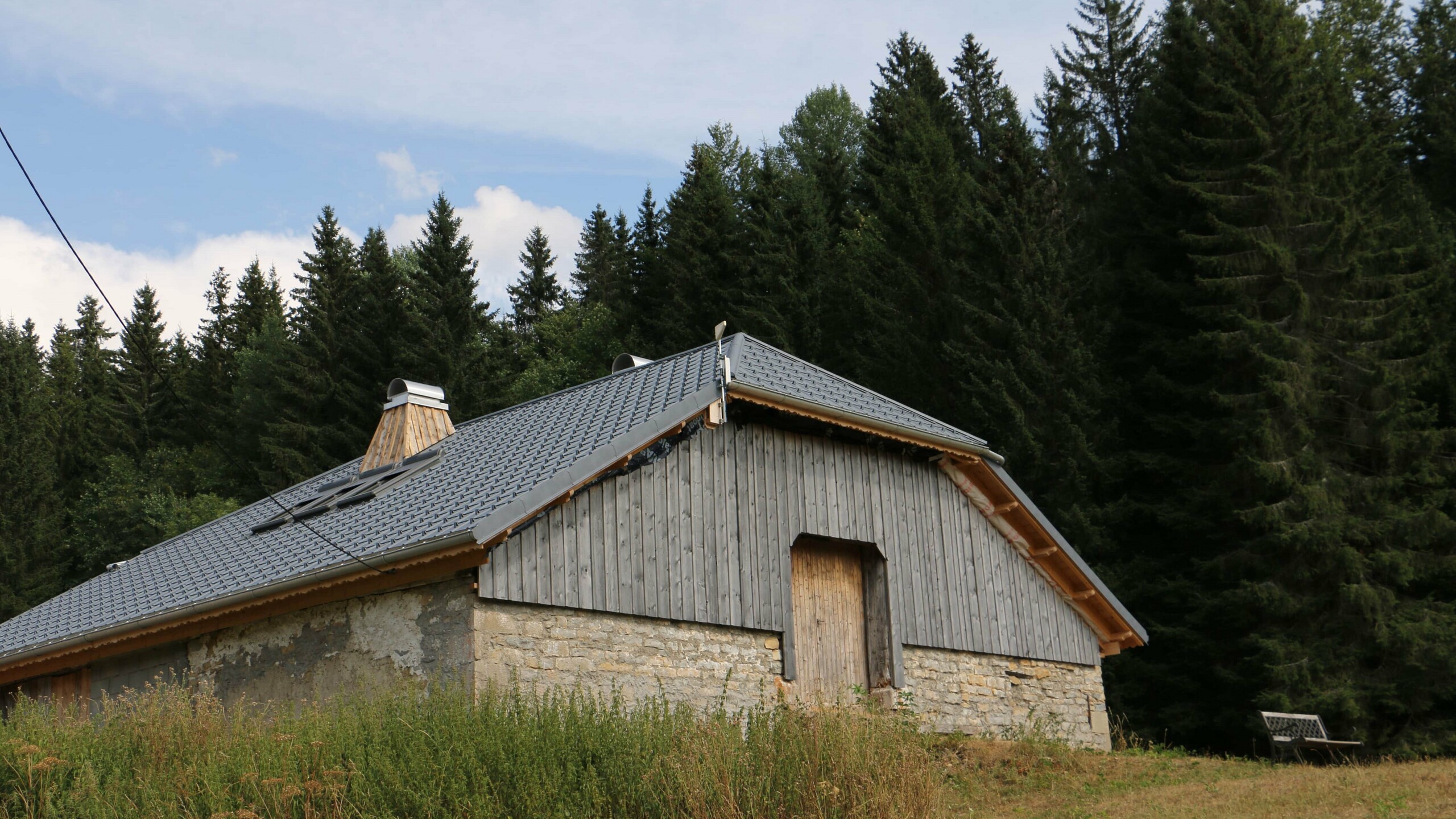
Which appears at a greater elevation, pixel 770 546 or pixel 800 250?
pixel 800 250

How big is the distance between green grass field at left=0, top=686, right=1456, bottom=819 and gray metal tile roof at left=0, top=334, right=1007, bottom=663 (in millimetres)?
2271

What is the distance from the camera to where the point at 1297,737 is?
53.0ft

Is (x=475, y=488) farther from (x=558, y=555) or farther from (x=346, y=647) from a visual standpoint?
(x=346, y=647)

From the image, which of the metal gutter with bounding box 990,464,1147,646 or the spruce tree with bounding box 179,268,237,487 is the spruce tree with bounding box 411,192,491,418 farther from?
the metal gutter with bounding box 990,464,1147,646

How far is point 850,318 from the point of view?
32156 mm

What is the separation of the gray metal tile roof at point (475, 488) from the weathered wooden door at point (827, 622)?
5.76 ft

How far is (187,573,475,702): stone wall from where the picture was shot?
10797mm

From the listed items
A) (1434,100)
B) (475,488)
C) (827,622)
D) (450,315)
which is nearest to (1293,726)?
(827,622)

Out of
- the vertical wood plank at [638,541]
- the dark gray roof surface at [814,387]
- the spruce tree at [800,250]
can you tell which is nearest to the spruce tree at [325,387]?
the spruce tree at [800,250]

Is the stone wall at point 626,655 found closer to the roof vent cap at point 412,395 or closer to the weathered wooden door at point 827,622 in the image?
the weathered wooden door at point 827,622

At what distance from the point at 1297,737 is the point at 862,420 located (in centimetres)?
764

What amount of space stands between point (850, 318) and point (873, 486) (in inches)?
714

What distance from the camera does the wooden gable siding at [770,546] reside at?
11.5 m

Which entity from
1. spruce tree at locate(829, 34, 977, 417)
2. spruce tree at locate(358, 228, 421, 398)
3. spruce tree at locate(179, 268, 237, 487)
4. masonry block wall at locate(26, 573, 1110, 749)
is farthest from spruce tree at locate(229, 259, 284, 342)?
masonry block wall at locate(26, 573, 1110, 749)
